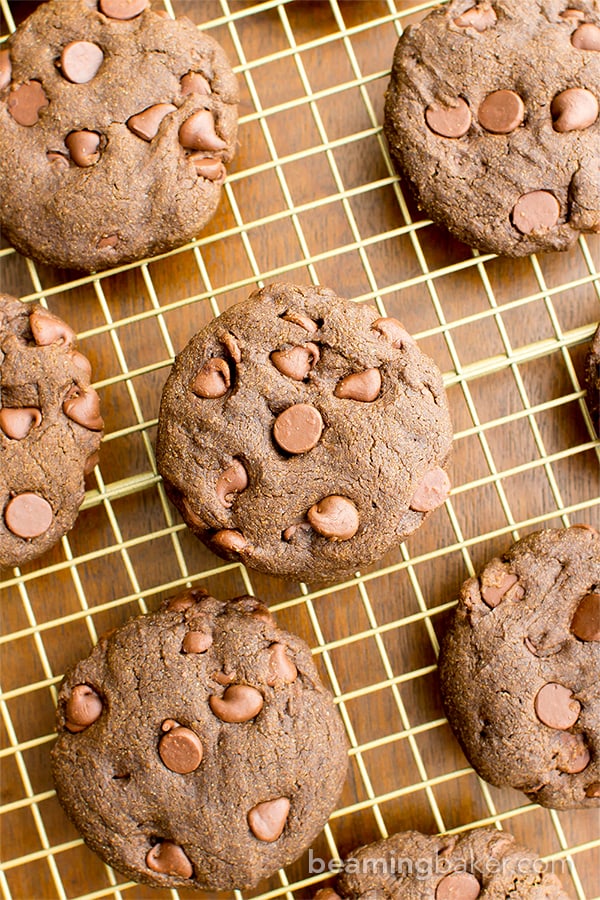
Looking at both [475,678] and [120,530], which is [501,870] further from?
[120,530]

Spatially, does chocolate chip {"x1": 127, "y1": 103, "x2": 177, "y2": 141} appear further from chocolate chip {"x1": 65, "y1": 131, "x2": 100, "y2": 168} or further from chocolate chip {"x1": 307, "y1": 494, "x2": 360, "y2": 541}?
chocolate chip {"x1": 307, "y1": 494, "x2": 360, "y2": 541}

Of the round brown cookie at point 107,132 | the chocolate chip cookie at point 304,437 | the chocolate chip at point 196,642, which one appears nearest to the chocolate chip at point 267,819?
the chocolate chip at point 196,642

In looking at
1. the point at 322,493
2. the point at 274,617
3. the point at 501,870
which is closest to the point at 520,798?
the point at 501,870

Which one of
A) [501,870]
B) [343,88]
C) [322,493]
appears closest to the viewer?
[322,493]

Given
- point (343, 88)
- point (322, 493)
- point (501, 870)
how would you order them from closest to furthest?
point (322, 493) < point (501, 870) < point (343, 88)

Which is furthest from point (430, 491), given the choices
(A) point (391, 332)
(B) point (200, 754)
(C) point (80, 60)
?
(C) point (80, 60)

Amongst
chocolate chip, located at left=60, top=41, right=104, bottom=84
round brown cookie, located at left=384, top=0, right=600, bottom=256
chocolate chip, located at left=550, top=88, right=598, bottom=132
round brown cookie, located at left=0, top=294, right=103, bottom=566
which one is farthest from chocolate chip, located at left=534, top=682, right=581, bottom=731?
chocolate chip, located at left=60, top=41, right=104, bottom=84
